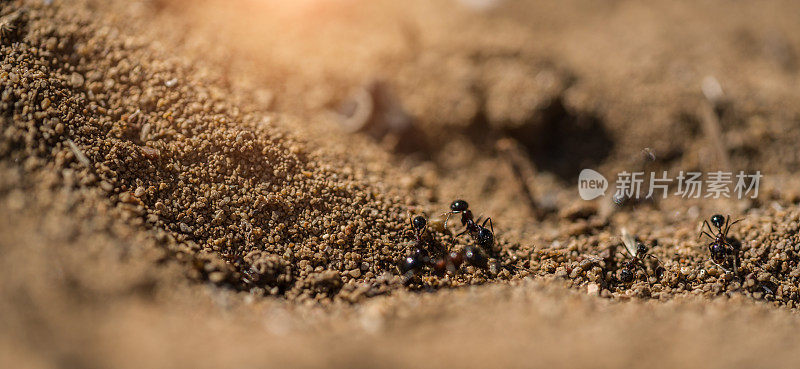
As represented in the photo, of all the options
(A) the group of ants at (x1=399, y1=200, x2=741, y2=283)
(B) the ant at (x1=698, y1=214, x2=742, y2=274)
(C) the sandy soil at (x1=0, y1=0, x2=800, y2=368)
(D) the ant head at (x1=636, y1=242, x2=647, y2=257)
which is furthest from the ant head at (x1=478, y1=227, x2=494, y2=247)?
(B) the ant at (x1=698, y1=214, x2=742, y2=274)

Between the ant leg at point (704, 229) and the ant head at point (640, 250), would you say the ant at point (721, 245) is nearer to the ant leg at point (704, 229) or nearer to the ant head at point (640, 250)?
the ant leg at point (704, 229)

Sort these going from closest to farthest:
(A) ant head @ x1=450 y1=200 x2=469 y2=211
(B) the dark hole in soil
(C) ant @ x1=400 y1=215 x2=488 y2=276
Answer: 1. (C) ant @ x1=400 y1=215 x2=488 y2=276
2. (A) ant head @ x1=450 y1=200 x2=469 y2=211
3. (B) the dark hole in soil

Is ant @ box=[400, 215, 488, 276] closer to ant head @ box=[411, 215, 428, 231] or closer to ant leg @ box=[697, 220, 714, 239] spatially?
ant head @ box=[411, 215, 428, 231]

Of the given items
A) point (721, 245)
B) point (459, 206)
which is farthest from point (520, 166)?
point (721, 245)

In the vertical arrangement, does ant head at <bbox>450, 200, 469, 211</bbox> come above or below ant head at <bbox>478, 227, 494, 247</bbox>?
above

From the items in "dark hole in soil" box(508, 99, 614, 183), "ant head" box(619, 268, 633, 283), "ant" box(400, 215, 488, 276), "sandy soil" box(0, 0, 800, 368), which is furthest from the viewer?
"dark hole in soil" box(508, 99, 614, 183)

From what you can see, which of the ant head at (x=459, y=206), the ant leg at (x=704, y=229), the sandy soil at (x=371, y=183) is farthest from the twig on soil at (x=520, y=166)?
the ant leg at (x=704, y=229)

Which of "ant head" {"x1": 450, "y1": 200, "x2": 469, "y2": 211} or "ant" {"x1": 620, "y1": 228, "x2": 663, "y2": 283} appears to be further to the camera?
"ant head" {"x1": 450, "y1": 200, "x2": 469, "y2": 211}
